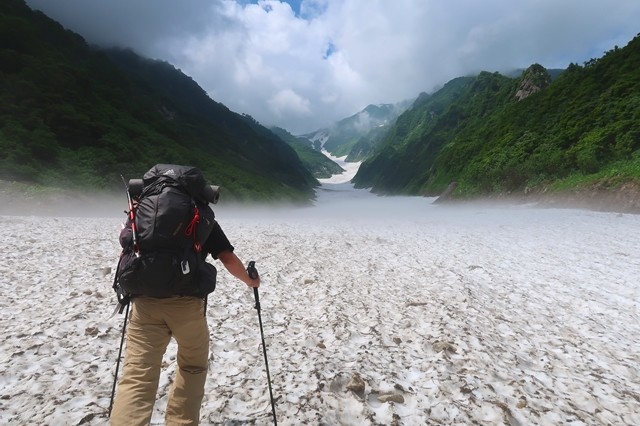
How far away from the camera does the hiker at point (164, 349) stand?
398 centimetres

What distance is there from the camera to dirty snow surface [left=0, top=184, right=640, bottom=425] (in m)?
5.65

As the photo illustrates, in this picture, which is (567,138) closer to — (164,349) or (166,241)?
(166,241)

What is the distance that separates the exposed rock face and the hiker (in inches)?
3880

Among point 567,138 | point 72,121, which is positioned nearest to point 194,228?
point 567,138

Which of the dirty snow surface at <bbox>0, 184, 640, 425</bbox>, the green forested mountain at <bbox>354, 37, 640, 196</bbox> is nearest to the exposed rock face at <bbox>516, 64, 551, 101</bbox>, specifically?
the green forested mountain at <bbox>354, 37, 640, 196</bbox>

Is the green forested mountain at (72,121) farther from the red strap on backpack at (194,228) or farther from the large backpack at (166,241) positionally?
the red strap on backpack at (194,228)

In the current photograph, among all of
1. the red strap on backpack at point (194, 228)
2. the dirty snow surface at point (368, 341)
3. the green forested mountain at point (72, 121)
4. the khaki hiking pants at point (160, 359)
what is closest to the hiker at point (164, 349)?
the khaki hiking pants at point (160, 359)

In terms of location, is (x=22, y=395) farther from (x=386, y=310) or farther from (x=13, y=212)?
(x=13, y=212)

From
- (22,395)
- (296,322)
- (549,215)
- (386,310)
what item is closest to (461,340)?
(386,310)

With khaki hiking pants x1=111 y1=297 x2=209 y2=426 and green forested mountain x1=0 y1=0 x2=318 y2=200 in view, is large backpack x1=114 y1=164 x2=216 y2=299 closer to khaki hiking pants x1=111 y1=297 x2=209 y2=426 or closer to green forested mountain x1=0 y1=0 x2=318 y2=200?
khaki hiking pants x1=111 y1=297 x2=209 y2=426

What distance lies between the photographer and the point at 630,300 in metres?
10.9

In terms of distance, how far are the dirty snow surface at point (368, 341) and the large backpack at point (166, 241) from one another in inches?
108

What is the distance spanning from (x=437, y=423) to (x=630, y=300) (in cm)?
997

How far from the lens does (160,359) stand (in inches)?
174
